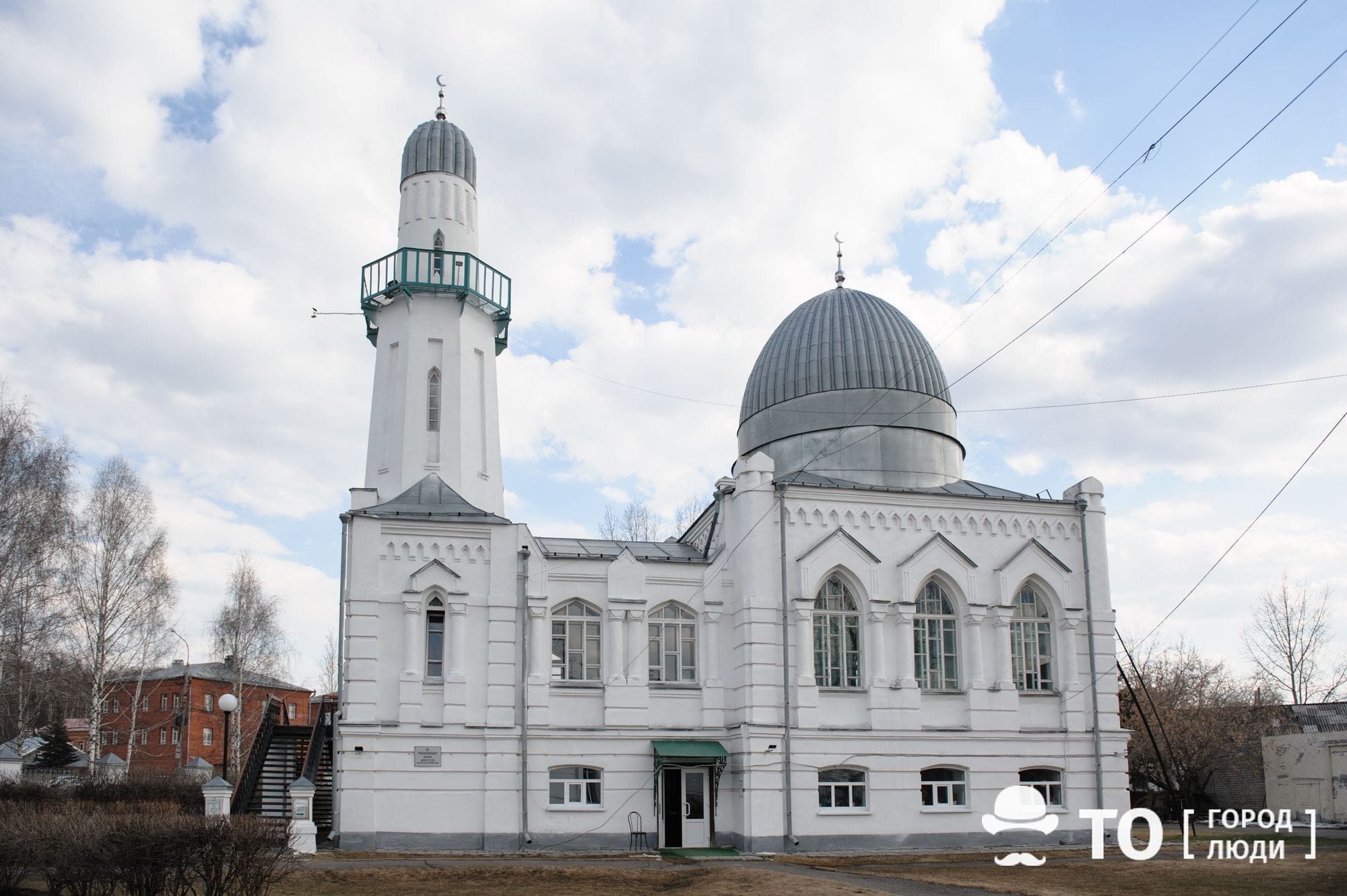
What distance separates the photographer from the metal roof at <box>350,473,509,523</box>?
27328 mm

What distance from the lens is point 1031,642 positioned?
30156 millimetres

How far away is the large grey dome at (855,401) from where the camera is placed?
32.1m

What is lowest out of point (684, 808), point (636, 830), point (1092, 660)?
point (636, 830)

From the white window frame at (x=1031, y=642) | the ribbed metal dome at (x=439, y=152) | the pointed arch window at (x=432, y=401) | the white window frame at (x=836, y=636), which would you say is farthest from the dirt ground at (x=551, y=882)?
the ribbed metal dome at (x=439, y=152)

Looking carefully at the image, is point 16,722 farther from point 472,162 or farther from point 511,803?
point 472,162

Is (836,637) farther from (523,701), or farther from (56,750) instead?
(56,750)

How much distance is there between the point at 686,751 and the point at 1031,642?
9.86m

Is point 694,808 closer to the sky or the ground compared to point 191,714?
closer to the ground

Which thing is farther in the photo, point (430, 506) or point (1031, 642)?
point (1031, 642)

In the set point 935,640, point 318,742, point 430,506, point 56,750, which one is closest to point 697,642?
point 935,640

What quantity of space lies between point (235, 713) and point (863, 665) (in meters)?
41.8

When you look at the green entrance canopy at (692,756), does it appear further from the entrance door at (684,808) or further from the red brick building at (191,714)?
the red brick building at (191,714)

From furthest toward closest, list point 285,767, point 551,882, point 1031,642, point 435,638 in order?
point 1031,642, point 285,767, point 435,638, point 551,882

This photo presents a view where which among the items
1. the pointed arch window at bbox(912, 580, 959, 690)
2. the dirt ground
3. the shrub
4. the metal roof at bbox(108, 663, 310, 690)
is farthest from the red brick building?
the shrub
